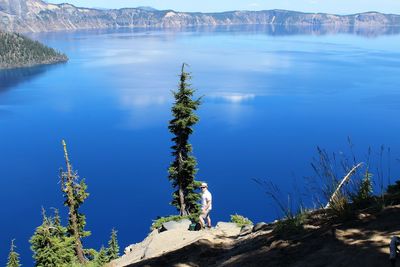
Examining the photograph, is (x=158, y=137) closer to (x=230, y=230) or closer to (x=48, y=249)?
(x=48, y=249)

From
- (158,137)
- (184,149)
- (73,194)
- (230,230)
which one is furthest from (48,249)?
(158,137)

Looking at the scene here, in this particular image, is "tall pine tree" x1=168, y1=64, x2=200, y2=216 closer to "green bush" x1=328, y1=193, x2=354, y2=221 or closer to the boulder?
the boulder

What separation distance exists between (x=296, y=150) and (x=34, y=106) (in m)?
84.6

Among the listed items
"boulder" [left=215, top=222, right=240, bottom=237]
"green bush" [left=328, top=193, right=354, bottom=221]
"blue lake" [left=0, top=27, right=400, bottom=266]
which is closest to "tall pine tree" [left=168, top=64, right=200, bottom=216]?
"boulder" [left=215, top=222, right=240, bottom=237]

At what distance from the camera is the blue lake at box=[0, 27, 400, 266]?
70.5 m

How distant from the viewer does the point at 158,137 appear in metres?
98.7

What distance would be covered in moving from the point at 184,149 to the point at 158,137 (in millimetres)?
68698

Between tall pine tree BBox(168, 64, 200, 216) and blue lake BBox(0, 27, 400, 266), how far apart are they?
A: 34056 mm

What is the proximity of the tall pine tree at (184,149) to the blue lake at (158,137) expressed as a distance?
112 feet

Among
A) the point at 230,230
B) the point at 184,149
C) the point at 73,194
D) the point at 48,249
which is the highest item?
the point at 230,230

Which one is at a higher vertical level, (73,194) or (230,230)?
(230,230)

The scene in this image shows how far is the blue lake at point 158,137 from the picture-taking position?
70.5 m

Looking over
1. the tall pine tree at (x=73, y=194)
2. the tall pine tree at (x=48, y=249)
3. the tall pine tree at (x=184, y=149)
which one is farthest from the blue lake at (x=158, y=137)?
the tall pine tree at (x=48, y=249)

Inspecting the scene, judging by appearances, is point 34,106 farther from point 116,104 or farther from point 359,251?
point 359,251
